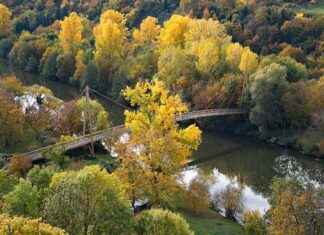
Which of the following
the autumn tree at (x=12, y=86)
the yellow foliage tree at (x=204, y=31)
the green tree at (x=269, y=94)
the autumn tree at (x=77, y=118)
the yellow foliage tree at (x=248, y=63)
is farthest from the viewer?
the yellow foliage tree at (x=204, y=31)

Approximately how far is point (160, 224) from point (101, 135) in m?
24.0

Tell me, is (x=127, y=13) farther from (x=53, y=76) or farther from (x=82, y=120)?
(x=82, y=120)

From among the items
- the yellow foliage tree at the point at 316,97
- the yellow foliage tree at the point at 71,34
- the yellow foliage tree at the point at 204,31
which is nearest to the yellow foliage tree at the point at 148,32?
the yellow foliage tree at the point at 71,34

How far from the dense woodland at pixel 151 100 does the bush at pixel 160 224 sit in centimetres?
6

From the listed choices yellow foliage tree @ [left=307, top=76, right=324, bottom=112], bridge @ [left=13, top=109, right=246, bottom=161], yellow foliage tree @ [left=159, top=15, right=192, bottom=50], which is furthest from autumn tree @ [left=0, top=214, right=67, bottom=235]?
yellow foliage tree @ [left=159, top=15, right=192, bottom=50]

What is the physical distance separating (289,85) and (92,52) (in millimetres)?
27448

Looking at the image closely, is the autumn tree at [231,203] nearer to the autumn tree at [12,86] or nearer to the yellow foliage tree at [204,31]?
the autumn tree at [12,86]

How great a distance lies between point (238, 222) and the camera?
3997 cm

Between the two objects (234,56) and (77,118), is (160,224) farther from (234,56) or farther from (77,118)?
(234,56)

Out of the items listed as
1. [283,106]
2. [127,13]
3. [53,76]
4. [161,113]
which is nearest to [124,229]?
[161,113]

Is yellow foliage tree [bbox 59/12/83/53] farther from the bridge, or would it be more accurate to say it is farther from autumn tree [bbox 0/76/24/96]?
the bridge

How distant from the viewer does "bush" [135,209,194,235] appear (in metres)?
28.0

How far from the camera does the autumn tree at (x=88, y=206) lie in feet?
90.9

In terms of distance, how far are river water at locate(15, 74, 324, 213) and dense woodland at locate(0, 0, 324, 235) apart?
1.99m
